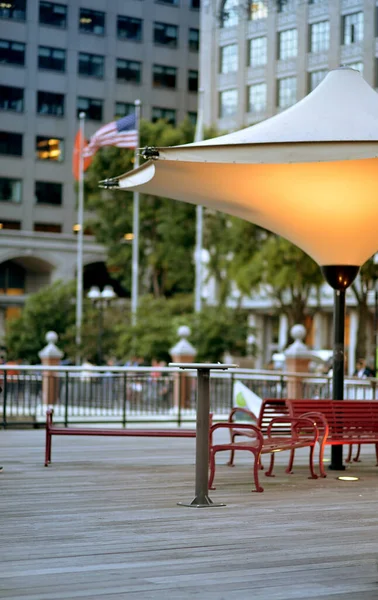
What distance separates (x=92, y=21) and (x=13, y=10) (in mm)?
6095

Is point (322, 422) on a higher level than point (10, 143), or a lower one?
lower

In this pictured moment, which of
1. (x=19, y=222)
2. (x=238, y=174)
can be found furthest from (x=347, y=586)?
(x=19, y=222)

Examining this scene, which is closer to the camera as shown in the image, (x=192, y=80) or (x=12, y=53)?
(x=12, y=53)

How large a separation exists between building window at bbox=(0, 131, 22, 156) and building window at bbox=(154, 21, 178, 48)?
13.2 meters

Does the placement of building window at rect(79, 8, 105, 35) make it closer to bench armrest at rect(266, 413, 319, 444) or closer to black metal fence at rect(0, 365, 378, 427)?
black metal fence at rect(0, 365, 378, 427)

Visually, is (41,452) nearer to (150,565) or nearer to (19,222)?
(150,565)

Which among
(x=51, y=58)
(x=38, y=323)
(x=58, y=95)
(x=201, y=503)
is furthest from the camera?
(x=58, y=95)

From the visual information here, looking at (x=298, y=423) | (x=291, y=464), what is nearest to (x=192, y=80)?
(x=298, y=423)

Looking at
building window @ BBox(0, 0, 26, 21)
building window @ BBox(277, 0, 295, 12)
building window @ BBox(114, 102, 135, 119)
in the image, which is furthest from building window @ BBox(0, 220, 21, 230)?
building window @ BBox(277, 0, 295, 12)

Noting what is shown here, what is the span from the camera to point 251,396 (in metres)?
24.5

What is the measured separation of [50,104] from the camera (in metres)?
78.9

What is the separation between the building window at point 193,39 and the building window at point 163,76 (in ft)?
7.69

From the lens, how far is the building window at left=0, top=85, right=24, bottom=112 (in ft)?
Result: 253

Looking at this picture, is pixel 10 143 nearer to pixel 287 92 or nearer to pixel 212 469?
pixel 287 92
